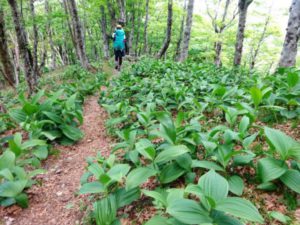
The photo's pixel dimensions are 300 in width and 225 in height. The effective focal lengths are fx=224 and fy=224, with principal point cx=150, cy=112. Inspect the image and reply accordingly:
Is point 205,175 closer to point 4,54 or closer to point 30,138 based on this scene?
point 30,138

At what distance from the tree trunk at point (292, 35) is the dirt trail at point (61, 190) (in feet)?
17.4

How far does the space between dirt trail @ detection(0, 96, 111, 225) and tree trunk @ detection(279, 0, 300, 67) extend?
5.30 metres

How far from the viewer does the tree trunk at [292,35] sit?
5676mm

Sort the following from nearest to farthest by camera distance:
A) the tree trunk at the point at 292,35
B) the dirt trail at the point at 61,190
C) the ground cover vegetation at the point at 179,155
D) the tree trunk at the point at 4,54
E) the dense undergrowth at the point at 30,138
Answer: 1. the ground cover vegetation at the point at 179,155
2. the dirt trail at the point at 61,190
3. the dense undergrowth at the point at 30,138
4. the tree trunk at the point at 292,35
5. the tree trunk at the point at 4,54

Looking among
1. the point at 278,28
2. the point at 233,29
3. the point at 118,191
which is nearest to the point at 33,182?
the point at 118,191

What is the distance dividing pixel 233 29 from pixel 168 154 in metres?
22.5

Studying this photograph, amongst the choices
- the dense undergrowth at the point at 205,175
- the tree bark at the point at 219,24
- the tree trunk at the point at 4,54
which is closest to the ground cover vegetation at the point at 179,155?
the dense undergrowth at the point at 205,175

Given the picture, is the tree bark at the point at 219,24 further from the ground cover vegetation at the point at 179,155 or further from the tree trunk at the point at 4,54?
the tree trunk at the point at 4,54

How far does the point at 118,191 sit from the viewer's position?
2.52m

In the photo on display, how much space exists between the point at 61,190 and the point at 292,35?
6426mm

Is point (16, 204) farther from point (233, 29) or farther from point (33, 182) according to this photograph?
point (233, 29)

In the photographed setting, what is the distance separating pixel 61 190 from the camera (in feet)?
10.7

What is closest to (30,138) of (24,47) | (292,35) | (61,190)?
(61,190)

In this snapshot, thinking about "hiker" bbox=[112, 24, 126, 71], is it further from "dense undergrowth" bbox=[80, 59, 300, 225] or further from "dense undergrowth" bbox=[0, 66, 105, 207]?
"dense undergrowth" bbox=[80, 59, 300, 225]
